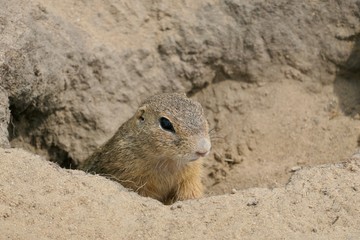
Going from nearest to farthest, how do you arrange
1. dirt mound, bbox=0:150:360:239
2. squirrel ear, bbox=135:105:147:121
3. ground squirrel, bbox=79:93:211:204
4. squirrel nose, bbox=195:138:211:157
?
dirt mound, bbox=0:150:360:239, squirrel nose, bbox=195:138:211:157, ground squirrel, bbox=79:93:211:204, squirrel ear, bbox=135:105:147:121

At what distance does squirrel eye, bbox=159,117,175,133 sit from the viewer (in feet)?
21.8

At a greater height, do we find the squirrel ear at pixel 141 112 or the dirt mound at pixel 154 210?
the dirt mound at pixel 154 210

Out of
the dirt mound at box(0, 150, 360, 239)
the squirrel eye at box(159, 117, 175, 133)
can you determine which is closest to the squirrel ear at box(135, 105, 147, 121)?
the squirrel eye at box(159, 117, 175, 133)

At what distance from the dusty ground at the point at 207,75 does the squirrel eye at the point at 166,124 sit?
4.17 ft

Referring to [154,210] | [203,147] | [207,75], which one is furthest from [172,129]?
[207,75]

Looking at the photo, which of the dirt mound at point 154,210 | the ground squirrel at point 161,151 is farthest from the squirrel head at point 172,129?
the dirt mound at point 154,210

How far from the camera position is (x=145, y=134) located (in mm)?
6953

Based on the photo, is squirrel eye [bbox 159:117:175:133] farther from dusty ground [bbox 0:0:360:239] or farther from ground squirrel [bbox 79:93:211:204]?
dusty ground [bbox 0:0:360:239]

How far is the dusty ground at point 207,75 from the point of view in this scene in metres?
7.39

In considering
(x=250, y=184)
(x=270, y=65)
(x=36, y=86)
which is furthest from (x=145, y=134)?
(x=270, y=65)

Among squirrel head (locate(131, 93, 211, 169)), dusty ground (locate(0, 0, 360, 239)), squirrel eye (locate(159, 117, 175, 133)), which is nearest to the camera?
squirrel head (locate(131, 93, 211, 169))

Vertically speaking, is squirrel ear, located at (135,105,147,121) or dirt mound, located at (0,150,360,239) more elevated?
dirt mound, located at (0,150,360,239)

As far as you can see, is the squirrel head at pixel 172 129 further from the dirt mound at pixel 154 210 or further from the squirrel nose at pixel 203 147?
the dirt mound at pixel 154 210

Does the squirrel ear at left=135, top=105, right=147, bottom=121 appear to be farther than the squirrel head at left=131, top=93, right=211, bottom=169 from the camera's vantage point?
Yes
